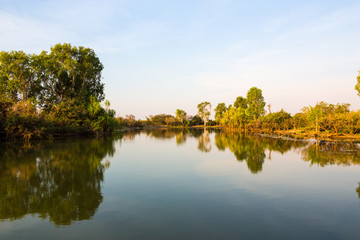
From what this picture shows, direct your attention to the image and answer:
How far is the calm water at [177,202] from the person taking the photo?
5125mm

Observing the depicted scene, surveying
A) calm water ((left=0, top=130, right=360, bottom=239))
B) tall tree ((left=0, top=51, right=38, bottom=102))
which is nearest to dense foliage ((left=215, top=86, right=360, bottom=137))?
calm water ((left=0, top=130, right=360, bottom=239))

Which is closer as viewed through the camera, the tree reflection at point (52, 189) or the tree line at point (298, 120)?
the tree reflection at point (52, 189)

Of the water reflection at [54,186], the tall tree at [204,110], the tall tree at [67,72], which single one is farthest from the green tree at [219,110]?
the water reflection at [54,186]

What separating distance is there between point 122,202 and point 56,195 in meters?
2.35

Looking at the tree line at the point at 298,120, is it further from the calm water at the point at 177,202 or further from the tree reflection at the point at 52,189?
the tree reflection at the point at 52,189

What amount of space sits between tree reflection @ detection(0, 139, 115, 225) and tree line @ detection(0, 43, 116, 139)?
53.7ft

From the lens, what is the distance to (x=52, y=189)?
8.06m

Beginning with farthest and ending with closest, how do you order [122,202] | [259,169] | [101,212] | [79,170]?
[259,169] → [79,170] → [122,202] → [101,212]

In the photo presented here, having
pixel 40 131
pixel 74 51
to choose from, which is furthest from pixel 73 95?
pixel 40 131

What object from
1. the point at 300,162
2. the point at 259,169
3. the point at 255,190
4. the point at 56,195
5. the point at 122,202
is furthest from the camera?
the point at 300,162

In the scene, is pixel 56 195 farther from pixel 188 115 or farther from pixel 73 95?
pixel 188 115

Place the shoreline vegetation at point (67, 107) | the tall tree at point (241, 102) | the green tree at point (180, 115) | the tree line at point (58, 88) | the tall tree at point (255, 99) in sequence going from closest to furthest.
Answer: the shoreline vegetation at point (67, 107) → the tree line at point (58, 88) → the tall tree at point (255, 99) → the tall tree at point (241, 102) → the green tree at point (180, 115)

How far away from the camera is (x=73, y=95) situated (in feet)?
122

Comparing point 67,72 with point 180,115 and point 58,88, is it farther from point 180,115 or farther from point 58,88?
point 180,115
